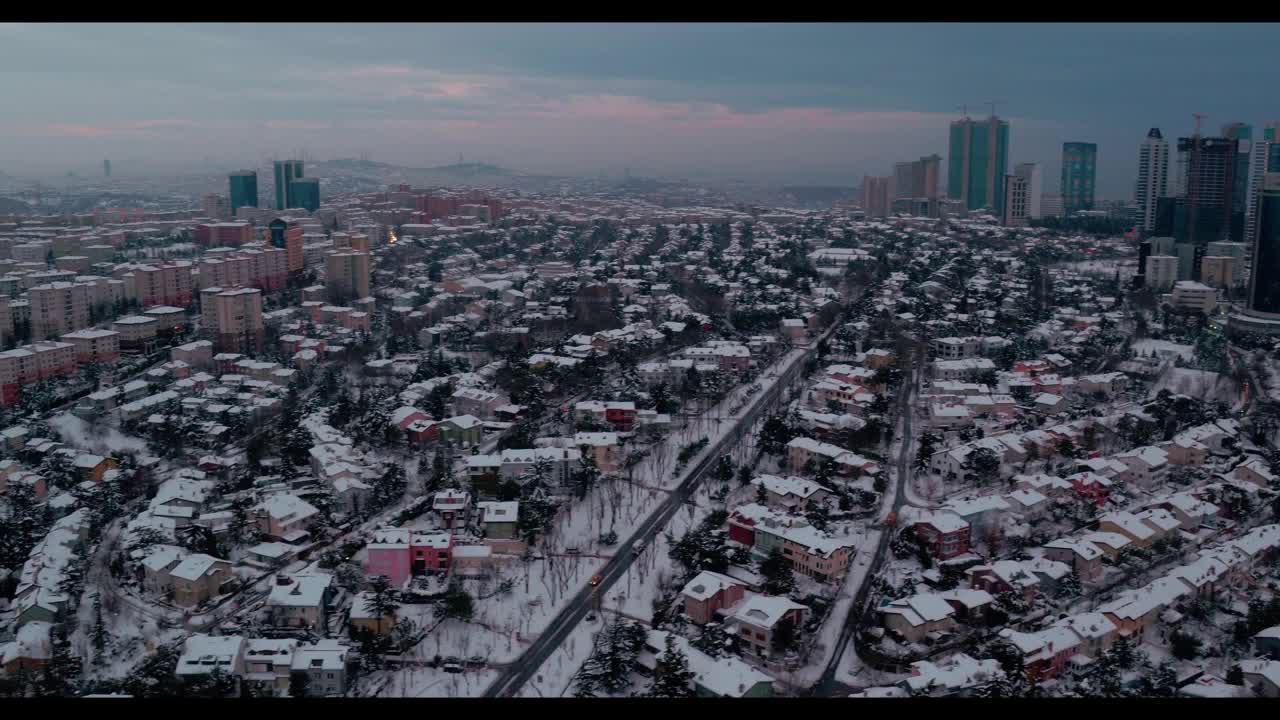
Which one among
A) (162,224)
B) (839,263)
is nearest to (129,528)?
(839,263)

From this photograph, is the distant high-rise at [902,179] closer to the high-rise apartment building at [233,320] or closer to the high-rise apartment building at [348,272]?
the high-rise apartment building at [348,272]

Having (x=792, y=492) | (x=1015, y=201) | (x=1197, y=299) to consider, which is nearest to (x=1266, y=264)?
(x=1197, y=299)

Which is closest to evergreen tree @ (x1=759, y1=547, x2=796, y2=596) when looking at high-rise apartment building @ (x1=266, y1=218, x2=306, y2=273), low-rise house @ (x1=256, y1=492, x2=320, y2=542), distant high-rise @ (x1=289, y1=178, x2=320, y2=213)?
low-rise house @ (x1=256, y1=492, x2=320, y2=542)

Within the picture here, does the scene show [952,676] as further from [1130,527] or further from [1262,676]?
[1130,527]

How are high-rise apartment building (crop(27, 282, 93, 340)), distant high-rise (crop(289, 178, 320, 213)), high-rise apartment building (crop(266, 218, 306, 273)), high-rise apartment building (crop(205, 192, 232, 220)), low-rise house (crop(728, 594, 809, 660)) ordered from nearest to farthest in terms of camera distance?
1. low-rise house (crop(728, 594, 809, 660))
2. high-rise apartment building (crop(27, 282, 93, 340))
3. high-rise apartment building (crop(266, 218, 306, 273))
4. high-rise apartment building (crop(205, 192, 232, 220))
5. distant high-rise (crop(289, 178, 320, 213))

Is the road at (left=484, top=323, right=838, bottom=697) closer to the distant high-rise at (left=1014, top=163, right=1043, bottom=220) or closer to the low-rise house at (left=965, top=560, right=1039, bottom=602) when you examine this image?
the low-rise house at (left=965, top=560, right=1039, bottom=602)
